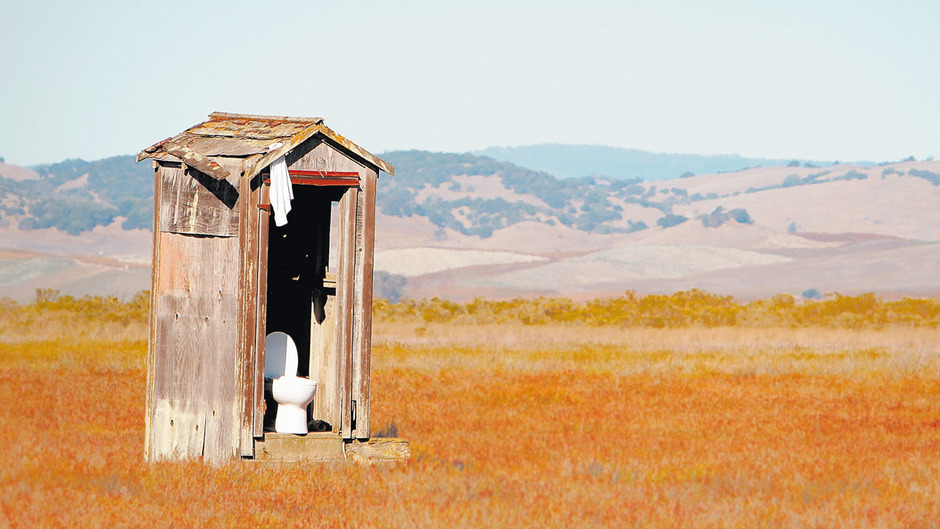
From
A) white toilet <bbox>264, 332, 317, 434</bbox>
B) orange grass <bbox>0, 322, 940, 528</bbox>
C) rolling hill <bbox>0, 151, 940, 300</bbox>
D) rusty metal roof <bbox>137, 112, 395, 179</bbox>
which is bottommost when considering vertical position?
orange grass <bbox>0, 322, 940, 528</bbox>

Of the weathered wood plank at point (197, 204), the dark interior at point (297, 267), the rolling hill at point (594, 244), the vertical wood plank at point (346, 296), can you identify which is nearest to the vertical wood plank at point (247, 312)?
the weathered wood plank at point (197, 204)

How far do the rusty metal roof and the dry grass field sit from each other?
2.67 metres

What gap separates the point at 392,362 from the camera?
2109 cm

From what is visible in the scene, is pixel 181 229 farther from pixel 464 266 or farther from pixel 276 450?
pixel 464 266

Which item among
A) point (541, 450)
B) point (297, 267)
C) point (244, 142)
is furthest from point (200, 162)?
point (541, 450)

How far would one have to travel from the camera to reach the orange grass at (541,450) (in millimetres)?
8586

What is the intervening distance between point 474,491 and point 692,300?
3729 cm

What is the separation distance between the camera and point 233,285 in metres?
9.86

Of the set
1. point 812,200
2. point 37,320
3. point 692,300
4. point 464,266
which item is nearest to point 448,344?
point 37,320

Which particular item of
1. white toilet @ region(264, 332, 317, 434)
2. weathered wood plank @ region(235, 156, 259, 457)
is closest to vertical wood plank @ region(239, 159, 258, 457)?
weathered wood plank @ region(235, 156, 259, 457)

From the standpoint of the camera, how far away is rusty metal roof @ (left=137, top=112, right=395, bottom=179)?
383 inches

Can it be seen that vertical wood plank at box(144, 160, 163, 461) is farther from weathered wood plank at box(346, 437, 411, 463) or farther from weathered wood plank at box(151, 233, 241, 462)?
weathered wood plank at box(346, 437, 411, 463)

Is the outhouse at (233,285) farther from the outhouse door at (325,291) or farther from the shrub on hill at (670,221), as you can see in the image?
the shrub on hill at (670,221)

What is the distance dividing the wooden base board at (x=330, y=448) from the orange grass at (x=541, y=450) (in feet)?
0.57
